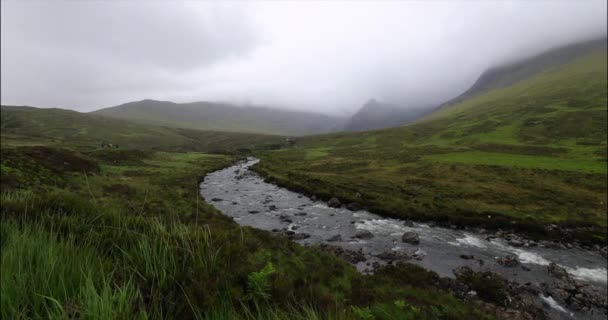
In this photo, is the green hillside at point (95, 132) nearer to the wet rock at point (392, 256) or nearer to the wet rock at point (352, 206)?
the wet rock at point (352, 206)

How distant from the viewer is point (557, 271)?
63.0 ft

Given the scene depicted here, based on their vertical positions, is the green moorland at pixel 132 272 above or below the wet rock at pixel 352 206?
above

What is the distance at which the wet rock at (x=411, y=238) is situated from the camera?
78.8 feet

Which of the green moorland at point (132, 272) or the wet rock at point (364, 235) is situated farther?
the wet rock at point (364, 235)

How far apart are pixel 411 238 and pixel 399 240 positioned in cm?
100

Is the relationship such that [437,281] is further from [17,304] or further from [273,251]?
[17,304]

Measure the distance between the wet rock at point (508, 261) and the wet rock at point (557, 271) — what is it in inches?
72.1

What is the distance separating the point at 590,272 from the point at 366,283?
17.1 m

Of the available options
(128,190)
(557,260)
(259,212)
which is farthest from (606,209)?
(128,190)

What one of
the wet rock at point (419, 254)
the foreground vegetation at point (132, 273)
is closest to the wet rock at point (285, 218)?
the wet rock at point (419, 254)

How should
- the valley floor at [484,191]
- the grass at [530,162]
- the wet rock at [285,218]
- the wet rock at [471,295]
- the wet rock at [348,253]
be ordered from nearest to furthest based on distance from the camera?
the wet rock at [471,295] → the wet rock at [348,253] → the wet rock at [285,218] → the valley floor at [484,191] → the grass at [530,162]

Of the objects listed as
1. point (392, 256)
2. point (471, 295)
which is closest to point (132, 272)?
point (471, 295)

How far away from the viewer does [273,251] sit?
17.1m

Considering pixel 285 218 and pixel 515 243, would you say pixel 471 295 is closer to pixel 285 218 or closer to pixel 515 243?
pixel 515 243
